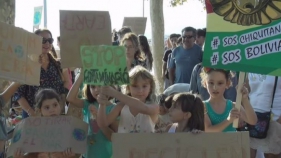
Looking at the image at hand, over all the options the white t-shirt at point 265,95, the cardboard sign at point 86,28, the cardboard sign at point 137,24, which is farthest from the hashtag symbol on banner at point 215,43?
the cardboard sign at point 137,24

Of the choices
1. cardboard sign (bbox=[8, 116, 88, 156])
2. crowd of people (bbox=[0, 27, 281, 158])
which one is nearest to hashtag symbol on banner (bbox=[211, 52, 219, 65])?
crowd of people (bbox=[0, 27, 281, 158])

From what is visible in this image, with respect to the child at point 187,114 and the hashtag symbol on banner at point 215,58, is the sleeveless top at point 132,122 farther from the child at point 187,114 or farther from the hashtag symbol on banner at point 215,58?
the hashtag symbol on banner at point 215,58

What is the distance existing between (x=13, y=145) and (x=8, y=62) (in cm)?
63

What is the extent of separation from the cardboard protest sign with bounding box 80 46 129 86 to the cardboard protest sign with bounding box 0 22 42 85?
528mm

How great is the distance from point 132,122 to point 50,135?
2.13 feet

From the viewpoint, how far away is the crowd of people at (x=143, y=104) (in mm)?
4039

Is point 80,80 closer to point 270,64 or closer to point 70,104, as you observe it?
point 70,104

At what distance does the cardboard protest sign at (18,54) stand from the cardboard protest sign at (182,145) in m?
0.94

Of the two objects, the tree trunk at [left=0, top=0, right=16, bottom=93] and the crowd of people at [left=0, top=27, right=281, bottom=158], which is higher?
the tree trunk at [left=0, top=0, right=16, bottom=93]

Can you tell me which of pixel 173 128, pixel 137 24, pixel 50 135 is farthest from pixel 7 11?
pixel 137 24

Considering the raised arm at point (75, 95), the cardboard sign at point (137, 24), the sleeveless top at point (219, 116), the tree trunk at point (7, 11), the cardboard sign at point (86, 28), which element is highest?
the cardboard sign at point (137, 24)

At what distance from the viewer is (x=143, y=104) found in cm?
411

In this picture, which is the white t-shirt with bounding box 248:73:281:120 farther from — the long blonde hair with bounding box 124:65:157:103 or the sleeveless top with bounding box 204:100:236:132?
the long blonde hair with bounding box 124:65:157:103

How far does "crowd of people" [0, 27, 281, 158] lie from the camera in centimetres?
404
